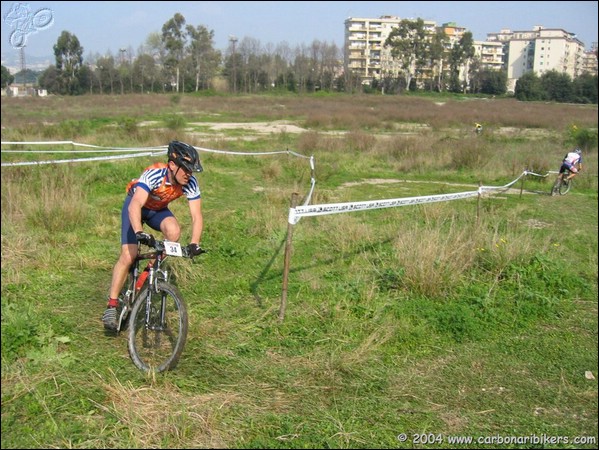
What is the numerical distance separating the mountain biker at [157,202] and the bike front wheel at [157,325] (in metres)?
0.41

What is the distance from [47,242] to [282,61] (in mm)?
87686

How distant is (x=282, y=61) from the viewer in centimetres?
9038

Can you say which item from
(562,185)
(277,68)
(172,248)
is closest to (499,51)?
(277,68)

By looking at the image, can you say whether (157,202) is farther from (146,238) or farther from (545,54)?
(545,54)

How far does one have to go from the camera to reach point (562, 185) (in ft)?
47.0

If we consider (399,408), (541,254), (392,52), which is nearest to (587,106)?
(392,52)

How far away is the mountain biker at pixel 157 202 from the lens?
4191mm

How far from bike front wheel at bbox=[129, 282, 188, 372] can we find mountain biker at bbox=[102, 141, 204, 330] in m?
0.41

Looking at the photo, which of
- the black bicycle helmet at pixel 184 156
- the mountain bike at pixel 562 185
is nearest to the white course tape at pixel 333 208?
the black bicycle helmet at pixel 184 156

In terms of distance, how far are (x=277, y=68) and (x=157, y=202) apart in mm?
88862

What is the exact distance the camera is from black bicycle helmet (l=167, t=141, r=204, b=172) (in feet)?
13.7

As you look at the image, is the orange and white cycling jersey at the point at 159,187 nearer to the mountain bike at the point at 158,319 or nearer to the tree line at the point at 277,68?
the mountain bike at the point at 158,319

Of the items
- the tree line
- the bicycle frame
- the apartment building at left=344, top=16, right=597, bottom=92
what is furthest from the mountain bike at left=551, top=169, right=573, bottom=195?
the tree line

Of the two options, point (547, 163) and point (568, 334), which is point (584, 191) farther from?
point (568, 334)
